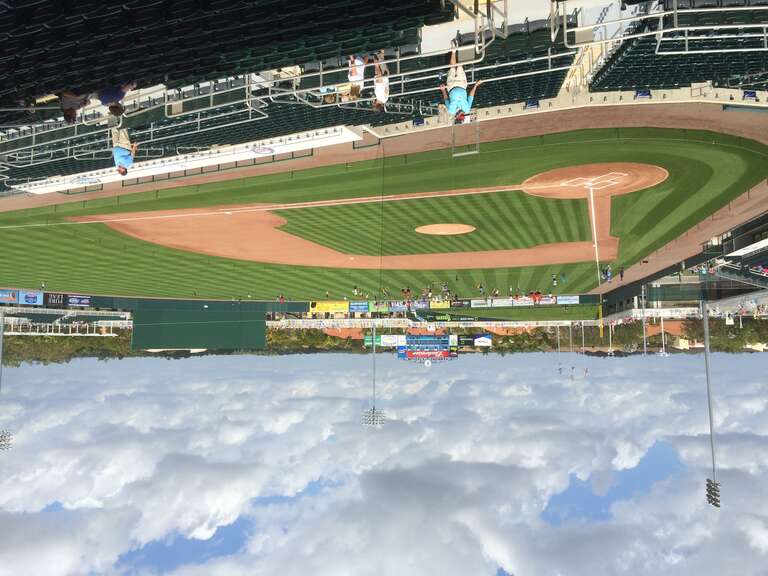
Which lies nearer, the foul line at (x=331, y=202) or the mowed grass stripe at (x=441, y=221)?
the foul line at (x=331, y=202)

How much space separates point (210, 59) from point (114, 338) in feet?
164

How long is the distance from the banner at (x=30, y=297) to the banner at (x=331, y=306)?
16.3 metres

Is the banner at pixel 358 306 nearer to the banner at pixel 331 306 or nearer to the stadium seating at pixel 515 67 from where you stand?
the banner at pixel 331 306

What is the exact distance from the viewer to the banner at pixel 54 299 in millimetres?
31250

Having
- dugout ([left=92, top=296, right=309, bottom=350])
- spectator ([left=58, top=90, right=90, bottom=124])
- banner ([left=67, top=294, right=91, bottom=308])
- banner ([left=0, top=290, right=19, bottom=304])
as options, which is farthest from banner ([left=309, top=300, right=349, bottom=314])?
spectator ([left=58, top=90, right=90, bottom=124])

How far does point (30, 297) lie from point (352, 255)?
19664 mm

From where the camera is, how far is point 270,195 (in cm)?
2317

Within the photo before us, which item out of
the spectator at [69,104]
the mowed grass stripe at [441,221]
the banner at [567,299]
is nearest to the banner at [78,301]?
the mowed grass stripe at [441,221]

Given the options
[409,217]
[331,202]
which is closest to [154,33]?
[331,202]

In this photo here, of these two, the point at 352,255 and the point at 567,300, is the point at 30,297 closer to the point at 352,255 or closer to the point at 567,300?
the point at 352,255

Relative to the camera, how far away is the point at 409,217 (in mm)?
23922

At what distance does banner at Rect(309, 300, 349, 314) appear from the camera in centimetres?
3250

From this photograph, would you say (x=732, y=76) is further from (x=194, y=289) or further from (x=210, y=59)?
(x=194, y=289)

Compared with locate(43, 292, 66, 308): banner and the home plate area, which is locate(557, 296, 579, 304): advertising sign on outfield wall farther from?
locate(43, 292, 66, 308): banner
